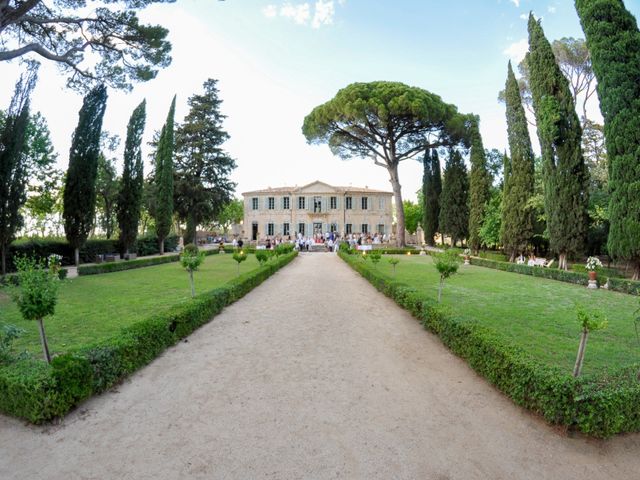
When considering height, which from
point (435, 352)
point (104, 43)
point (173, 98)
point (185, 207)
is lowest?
point (435, 352)

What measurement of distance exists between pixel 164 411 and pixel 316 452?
5.11 feet

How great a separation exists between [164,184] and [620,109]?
73.9 feet

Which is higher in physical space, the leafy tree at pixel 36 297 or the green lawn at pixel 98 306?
the leafy tree at pixel 36 297

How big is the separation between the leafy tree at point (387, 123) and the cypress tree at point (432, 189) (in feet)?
14.0

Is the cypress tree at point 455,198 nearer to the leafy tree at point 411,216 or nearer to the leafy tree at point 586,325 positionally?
the leafy tree at point 411,216

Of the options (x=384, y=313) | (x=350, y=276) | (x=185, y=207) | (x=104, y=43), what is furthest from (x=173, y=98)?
(x=384, y=313)

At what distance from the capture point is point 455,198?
87.0 ft

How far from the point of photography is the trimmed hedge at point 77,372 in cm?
307

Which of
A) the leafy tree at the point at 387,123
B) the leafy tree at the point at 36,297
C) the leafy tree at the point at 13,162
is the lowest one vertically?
the leafy tree at the point at 36,297

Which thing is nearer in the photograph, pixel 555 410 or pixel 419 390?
pixel 555 410

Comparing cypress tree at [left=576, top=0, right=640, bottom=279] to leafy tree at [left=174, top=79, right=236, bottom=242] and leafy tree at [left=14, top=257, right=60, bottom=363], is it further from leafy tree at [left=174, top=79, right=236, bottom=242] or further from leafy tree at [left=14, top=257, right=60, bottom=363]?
leafy tree at [left=174, top=79, right=236, bottom=242]

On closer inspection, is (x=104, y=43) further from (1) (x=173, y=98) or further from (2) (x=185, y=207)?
(2) (x=185, y=207)

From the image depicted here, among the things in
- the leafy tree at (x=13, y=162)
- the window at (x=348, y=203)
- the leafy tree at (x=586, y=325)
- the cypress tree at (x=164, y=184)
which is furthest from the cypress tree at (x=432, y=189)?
the leafy tree at (x=586, y=325)

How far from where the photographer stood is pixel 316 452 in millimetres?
2664
